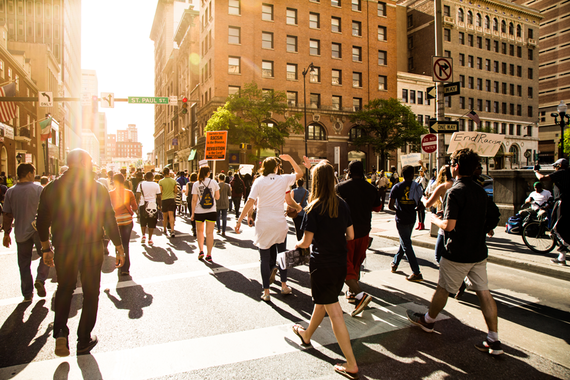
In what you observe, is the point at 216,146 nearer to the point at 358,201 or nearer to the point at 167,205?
the point at 167,205

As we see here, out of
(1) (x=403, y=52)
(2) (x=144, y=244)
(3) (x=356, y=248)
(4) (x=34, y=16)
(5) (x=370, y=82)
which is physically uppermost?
(4) (x=34, y=16)

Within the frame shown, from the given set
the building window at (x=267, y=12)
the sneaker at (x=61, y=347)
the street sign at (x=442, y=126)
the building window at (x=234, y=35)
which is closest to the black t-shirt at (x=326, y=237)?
the sneaker at (x=61, y=347)

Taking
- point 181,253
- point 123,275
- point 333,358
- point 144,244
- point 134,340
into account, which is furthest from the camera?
point 144,244

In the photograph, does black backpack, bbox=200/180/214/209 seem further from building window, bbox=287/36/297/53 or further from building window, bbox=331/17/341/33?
building window, bbox=331/17/341/33

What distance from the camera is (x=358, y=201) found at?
5.08 metres

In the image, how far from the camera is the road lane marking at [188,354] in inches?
136

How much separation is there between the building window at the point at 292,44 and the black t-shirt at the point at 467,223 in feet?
131

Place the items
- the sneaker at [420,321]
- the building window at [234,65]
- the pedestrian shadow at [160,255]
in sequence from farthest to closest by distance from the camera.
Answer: the building window at [234,65] < the pedestrian shadow at [160,255] < the sneaker at [420,321]

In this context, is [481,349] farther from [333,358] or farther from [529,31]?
[529,31]

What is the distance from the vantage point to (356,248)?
507cm

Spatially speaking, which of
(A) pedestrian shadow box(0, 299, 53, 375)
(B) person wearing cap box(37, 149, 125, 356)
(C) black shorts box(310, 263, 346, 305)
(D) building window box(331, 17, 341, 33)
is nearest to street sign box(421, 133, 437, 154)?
(C) black shorts box(310, 263, 346, 305)

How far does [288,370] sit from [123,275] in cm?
472

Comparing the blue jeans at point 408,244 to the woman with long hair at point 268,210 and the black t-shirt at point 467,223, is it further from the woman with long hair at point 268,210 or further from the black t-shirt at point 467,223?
the black t-shirt at point 467,223

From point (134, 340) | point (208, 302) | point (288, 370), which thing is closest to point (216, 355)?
point (288, 370)
